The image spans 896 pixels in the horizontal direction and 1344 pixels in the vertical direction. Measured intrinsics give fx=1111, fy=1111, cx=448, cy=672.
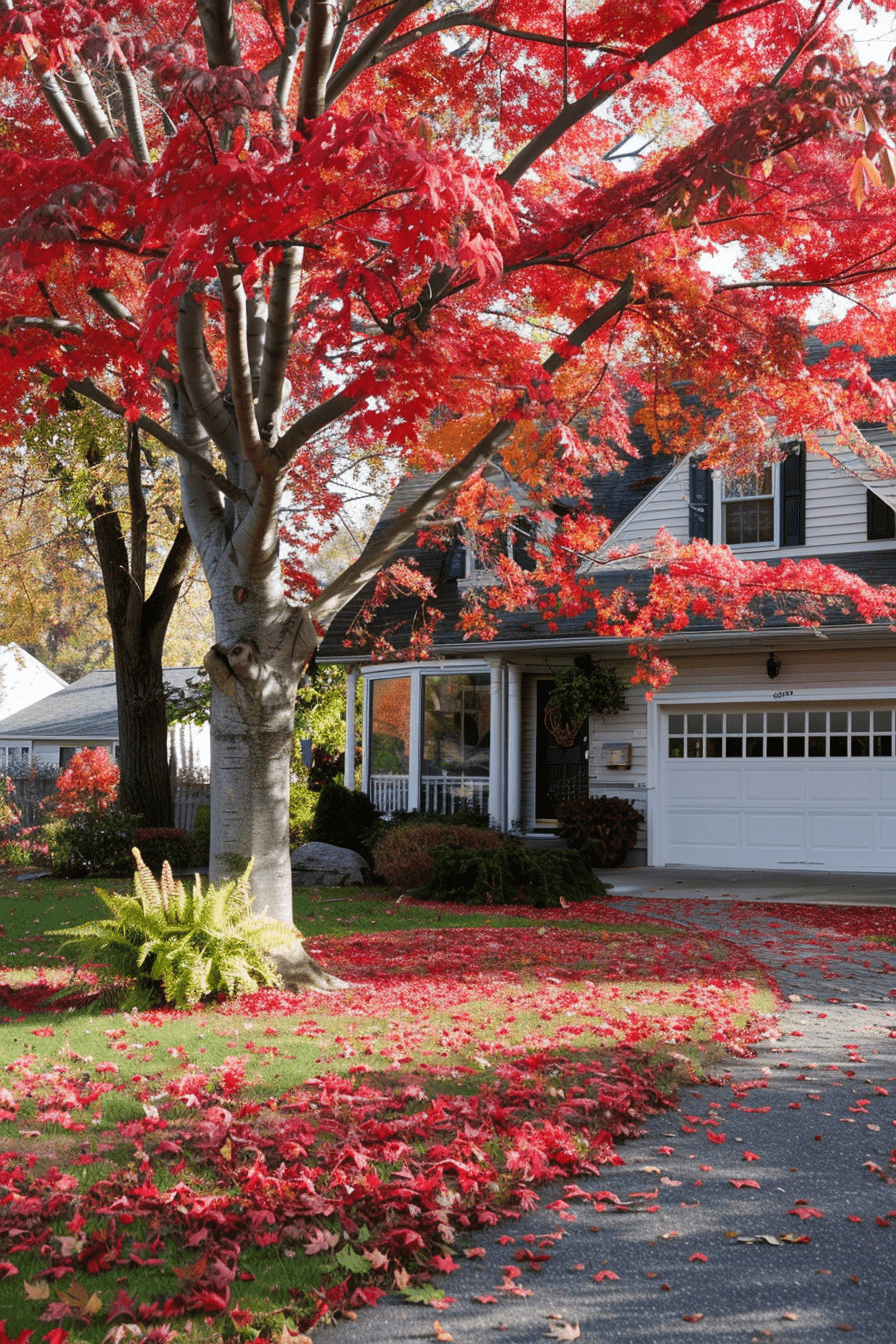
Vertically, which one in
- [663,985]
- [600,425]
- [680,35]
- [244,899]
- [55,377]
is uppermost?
[680,35]

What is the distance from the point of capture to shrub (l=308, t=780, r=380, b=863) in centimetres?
1734

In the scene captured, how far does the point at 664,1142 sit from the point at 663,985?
10.1 feet

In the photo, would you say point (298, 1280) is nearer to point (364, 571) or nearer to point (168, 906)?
point (168, 906)

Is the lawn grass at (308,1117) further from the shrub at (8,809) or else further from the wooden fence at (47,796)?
the wooden fence at (47,796)

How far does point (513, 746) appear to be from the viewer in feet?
56.2

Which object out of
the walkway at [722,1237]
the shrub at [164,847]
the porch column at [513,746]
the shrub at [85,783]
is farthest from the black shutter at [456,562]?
the walkway at [722,1237]

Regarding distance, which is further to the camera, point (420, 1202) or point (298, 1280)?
point (420, 1202)

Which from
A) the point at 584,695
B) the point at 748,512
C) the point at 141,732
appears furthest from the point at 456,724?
the point at 748,512

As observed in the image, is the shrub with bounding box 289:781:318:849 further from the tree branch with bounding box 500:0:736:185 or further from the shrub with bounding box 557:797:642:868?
the tree branch with bounding box 500:0:736:185

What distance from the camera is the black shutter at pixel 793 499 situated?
15.2 m

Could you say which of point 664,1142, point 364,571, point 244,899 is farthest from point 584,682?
point 664,1142

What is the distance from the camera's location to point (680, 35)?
6.43 metres

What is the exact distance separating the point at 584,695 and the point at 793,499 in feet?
13.2

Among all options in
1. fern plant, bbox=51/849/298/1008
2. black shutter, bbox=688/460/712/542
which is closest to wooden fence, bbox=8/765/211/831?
black shutter, bbox=688/460/712/542
